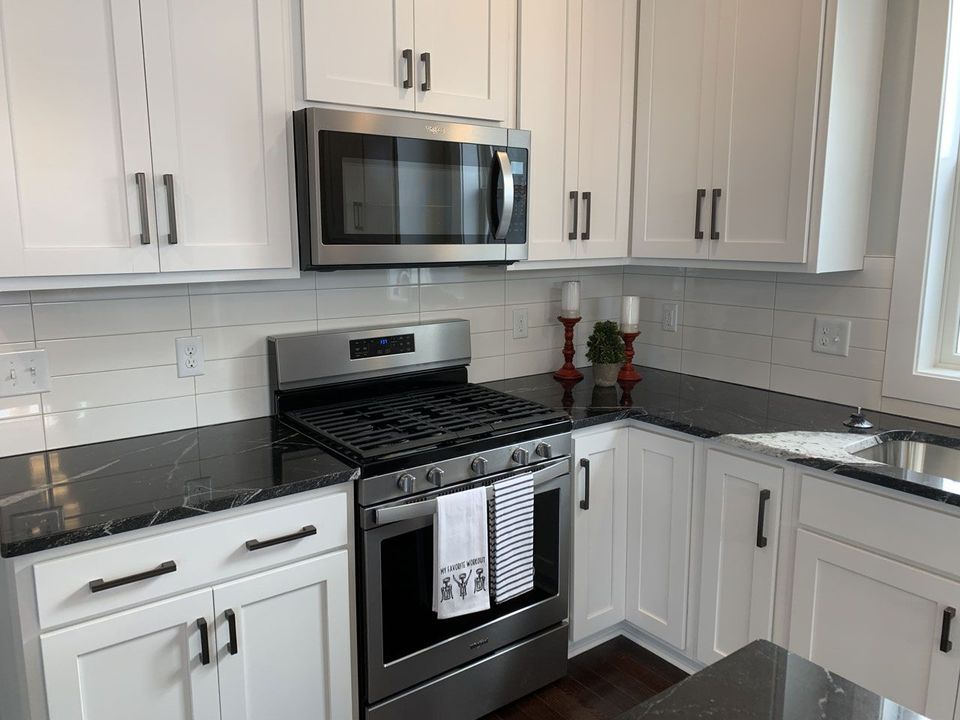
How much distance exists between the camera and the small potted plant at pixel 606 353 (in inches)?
104

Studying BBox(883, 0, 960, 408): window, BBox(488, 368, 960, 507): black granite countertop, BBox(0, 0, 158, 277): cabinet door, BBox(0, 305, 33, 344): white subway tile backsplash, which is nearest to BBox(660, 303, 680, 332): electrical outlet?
BBox(488, 368, 960, 507): black granite countertop

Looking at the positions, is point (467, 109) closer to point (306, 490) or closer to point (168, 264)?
point (168, 264)

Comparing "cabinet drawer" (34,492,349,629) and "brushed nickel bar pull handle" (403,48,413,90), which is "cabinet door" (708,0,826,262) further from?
"cabinet drawer" (34,492,349,629)

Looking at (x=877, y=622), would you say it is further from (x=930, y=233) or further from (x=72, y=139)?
(x=72, y=139)

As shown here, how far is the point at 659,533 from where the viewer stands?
2.39 metres

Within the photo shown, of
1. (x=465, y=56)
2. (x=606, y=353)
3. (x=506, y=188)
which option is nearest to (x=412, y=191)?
(x=506, y=188)

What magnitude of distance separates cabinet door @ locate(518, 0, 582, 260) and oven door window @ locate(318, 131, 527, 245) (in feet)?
0.45

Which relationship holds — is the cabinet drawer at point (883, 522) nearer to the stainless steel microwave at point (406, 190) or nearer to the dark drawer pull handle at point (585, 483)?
the dark drawer pull handle at point (585, 483)

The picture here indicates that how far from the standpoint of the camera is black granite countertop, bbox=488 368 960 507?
5.85 ft

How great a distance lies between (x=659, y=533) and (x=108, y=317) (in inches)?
70.0

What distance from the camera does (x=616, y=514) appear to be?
245 centimetres

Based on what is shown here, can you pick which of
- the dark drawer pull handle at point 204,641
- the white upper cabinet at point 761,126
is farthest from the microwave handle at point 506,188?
the dark drawer pull handle at point 204,641

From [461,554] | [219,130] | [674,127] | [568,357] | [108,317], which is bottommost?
[461,554]

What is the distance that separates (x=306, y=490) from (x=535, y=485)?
27.3 inches
